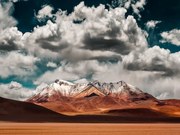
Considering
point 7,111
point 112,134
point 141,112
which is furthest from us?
point 141,112

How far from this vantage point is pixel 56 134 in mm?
37781

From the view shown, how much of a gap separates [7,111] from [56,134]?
9617 cm

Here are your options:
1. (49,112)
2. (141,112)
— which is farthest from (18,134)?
(141,112)

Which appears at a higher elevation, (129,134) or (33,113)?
(33,113)

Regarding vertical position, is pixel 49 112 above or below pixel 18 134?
above

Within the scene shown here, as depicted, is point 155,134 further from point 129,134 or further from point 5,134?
point 5,134

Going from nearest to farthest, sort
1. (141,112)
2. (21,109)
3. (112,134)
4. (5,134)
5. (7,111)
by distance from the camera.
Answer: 1. (5,134)
2. (112,134)
3. (7,111)
4. (21,109)
5. (141,112)

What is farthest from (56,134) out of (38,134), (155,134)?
(155,134)

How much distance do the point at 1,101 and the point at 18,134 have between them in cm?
10583

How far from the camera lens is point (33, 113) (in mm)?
136875

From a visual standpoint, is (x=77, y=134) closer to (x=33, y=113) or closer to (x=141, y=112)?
(x=33, y=113)

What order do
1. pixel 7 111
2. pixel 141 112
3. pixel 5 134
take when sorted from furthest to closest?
pixel 141 112
pixel 7 111
pixel 5 134

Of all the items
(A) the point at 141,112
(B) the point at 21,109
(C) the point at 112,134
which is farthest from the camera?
(A) the point at 141,112

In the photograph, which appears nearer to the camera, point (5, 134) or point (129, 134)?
point (5, 134)
